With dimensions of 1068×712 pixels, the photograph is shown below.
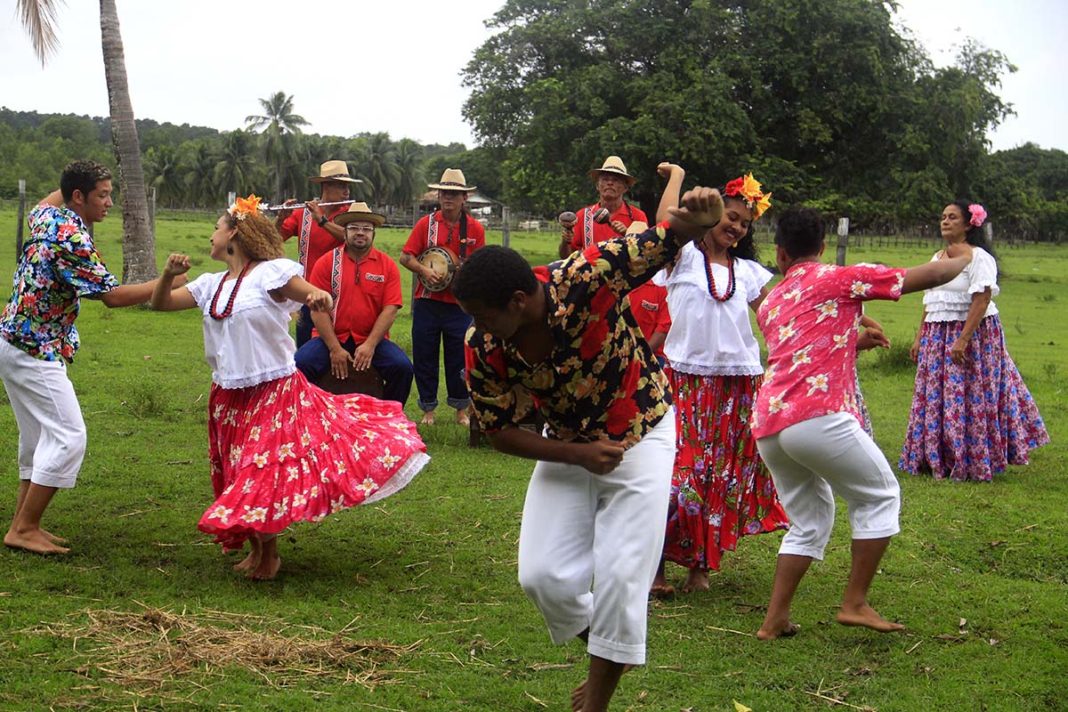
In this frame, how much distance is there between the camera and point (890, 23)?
2984 centimetres

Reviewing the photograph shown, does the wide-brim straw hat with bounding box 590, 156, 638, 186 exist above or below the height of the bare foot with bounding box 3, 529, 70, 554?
above

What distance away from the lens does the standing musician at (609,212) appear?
29.6 ft

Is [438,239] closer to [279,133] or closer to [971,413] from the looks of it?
[971,413]

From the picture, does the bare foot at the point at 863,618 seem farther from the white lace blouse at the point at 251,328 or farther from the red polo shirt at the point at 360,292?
the red polo shirt at the point at 360,292

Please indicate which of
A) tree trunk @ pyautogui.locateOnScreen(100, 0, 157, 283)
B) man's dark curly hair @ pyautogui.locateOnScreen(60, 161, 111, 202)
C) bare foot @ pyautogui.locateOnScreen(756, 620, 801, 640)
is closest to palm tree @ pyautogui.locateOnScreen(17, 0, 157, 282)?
tree trunk @ pyautogui.locateOnScreen(100, 0, 157, 283)

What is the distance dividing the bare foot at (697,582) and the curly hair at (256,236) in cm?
289

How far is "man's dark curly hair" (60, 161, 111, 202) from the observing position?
6320 mm

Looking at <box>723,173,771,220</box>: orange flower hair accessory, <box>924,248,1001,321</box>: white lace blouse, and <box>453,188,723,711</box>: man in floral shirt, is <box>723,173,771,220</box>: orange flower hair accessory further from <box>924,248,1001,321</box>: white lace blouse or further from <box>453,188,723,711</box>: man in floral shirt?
<box>924,248,1001,321</box>: white lace blouse

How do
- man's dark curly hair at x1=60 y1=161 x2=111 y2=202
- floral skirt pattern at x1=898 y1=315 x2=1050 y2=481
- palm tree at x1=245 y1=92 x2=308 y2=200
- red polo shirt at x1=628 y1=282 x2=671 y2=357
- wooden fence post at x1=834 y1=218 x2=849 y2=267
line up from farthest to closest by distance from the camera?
palm tree at x1=245 y1=92 x2=308 y2=200, wooden fence post at x1=834 y1=218 x2=849 y2=267, floral skirt pattern at x1=898 y1=315 x2=1050 y2=481, red polo shirt at x1=628 y1=282 x2=671 y2=357, man's dark curly hair at x1=60 y1=161 x2=111 y2=202

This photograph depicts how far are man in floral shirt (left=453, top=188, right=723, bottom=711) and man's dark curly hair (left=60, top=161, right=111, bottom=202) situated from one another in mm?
3363

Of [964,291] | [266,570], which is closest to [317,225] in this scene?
[266,570]

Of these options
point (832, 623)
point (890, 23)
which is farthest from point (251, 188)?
point (832, 623)

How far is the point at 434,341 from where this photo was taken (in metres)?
10.4

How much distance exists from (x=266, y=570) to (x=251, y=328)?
4.33ft
